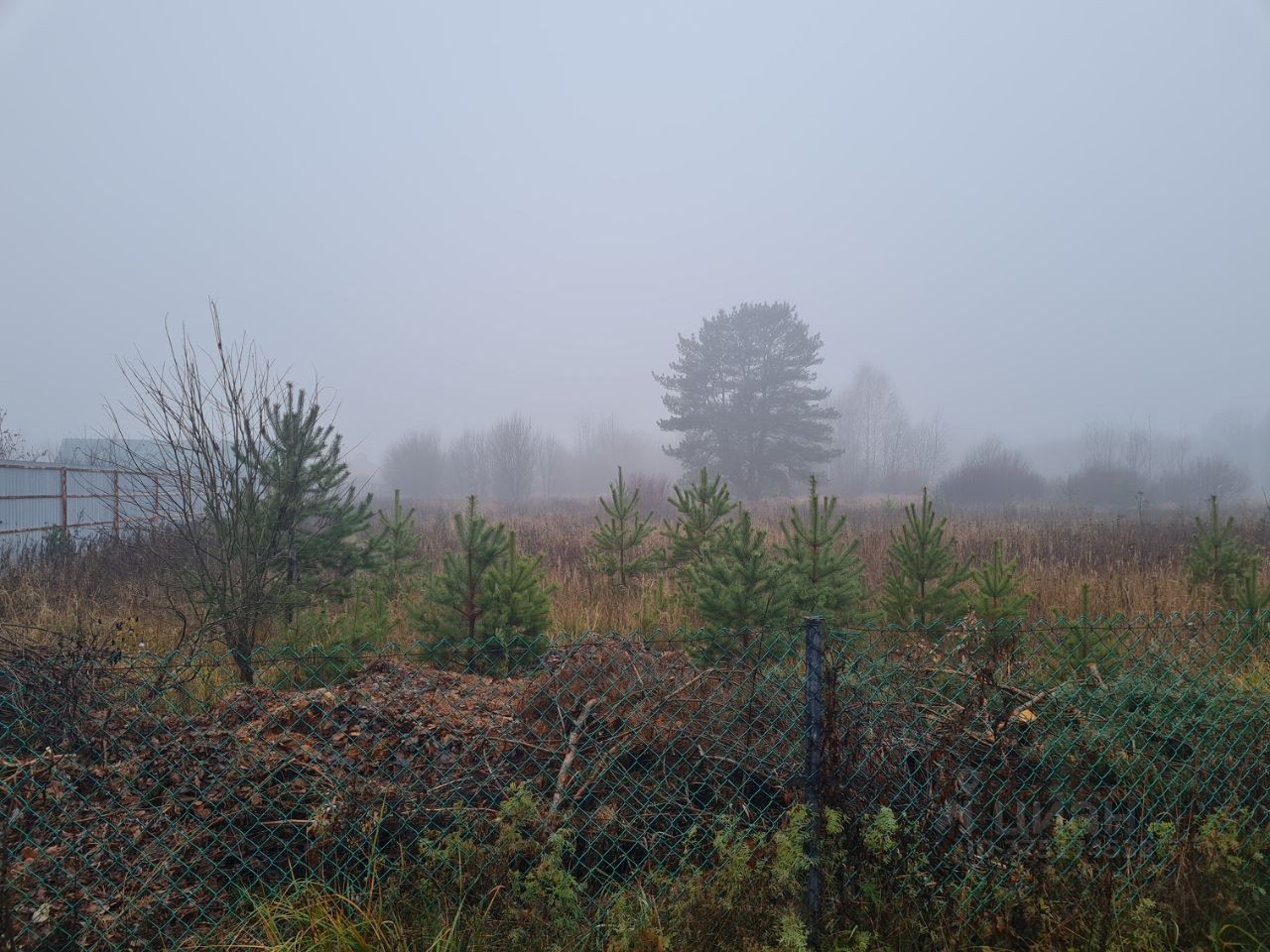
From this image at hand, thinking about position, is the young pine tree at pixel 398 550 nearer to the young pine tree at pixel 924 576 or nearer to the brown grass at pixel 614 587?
the brown grass at pixel 614 587

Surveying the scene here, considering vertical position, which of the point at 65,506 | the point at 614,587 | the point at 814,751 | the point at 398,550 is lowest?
the point at 614,587

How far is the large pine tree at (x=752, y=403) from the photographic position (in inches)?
1463

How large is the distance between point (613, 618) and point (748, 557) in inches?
102

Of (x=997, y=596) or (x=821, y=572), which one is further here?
(x=821, y=572)

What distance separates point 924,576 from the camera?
20.4ft

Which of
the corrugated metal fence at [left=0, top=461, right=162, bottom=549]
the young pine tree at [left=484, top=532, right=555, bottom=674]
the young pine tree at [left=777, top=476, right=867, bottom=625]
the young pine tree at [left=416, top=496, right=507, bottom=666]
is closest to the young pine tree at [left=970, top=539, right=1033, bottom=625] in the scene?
the young pine tree at [left=777, top=476, right=867, bottom=625]

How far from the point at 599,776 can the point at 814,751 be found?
0.95m

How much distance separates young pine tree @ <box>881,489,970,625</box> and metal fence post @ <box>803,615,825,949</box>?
12.7ft

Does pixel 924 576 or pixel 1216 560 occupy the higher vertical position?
pixel 924 576

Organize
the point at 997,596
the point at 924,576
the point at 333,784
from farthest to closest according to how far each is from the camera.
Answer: the point at 924,576, the point at 997,596, the point at 333,784

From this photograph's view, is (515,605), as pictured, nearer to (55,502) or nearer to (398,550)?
(398,550)

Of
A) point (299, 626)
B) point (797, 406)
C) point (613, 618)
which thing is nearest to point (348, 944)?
point (299, 626)

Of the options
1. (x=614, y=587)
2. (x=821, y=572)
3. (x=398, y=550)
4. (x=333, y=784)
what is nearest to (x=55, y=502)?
(x=398, y=550)

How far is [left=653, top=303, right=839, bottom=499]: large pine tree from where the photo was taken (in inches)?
1463
